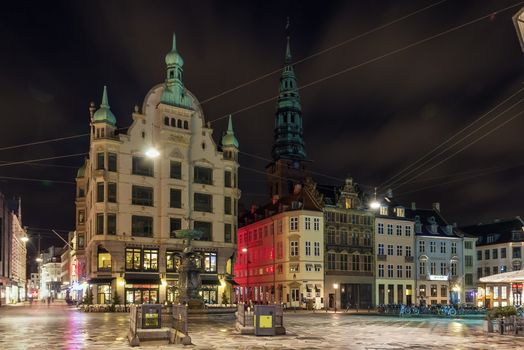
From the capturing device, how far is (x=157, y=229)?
68750 mm

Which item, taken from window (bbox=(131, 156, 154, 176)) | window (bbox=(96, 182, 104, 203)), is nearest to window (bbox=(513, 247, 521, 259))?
window (bbox=(131, 156, 154, 176))

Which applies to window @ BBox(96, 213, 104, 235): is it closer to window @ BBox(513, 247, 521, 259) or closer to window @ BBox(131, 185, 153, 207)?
window @ BBox(131, 185, 153, 207)

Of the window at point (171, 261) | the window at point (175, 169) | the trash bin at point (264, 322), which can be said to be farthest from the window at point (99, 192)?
the trash bin at point (264, 322)

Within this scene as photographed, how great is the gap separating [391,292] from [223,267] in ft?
92.0

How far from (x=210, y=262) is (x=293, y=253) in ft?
40.8

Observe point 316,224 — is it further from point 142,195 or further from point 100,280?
point 100,280

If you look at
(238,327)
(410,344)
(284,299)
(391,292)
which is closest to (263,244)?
(284,299)

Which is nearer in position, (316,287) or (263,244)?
(316,287)

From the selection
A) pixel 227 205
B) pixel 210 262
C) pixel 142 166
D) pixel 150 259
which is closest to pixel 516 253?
pixel 227 205

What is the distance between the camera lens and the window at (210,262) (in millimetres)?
71250

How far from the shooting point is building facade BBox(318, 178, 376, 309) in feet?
267

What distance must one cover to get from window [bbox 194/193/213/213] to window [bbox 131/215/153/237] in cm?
603

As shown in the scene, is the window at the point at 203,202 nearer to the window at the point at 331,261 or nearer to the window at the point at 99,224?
the window at the point at 99,224

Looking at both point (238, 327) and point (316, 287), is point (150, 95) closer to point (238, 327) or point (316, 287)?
point (316, 287)
